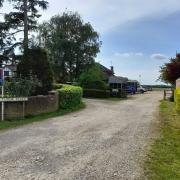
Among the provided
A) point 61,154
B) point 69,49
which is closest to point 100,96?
point 69,49

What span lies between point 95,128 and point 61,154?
5.19 meters

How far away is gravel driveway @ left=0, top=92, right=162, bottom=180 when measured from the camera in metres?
7.70

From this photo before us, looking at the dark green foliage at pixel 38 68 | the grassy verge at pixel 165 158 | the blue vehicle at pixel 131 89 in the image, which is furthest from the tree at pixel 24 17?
the blue vehicle at pixel 131 89

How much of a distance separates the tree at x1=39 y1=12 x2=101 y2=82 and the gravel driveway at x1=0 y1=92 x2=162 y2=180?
37151mm

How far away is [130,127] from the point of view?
15.0 m

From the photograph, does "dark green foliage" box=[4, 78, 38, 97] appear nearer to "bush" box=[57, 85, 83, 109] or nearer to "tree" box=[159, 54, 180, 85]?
"bush" box=[57, 85, 83, 109]

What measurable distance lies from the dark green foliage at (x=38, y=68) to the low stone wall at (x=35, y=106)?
0.71 metres

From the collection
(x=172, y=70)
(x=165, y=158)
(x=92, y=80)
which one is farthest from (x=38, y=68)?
(x=92, y=80)

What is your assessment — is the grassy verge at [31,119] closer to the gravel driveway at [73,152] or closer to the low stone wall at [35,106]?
the low stone wall at [35,106]

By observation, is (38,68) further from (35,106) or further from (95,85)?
(95,85)

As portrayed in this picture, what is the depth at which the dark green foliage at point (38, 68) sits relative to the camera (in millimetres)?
22609

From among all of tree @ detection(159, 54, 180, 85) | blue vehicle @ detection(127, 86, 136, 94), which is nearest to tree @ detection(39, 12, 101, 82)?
blue vehicle @ detection(127, 86, 136, 94)

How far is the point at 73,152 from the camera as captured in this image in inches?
383

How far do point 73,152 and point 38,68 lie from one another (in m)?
13.7
